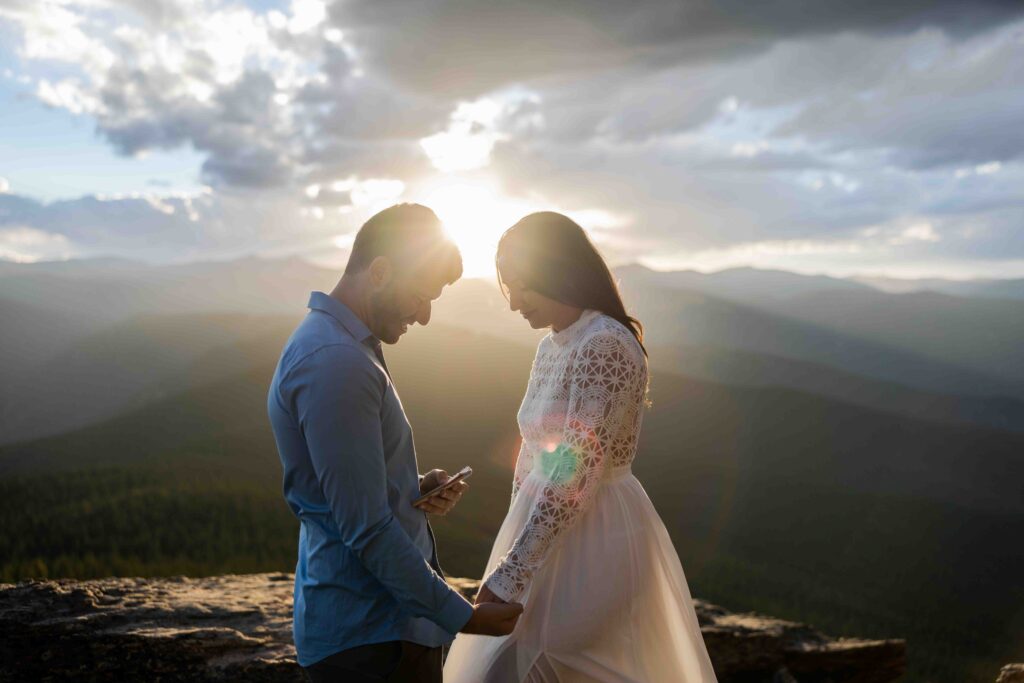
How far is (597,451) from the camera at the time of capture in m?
2.96

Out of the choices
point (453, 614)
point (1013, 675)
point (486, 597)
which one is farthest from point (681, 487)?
point (453, 614)

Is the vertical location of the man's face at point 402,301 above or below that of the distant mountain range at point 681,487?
above

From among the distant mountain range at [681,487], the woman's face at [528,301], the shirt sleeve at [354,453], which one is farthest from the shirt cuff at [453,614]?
the distant mountain range at [681,487]

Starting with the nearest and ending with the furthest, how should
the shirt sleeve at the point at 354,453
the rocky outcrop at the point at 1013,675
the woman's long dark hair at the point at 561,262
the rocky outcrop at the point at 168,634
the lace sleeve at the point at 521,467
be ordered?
1. the shirt sleeve at the point at 354,453
2. the woman's long dark hair at the point at 561,262
3. the lace sleeve at the point at 521,467
4. the rocky outcrop at the point at 168,634
5. the rocky outcrop at the point at 1013,675

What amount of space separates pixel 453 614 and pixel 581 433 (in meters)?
0.95

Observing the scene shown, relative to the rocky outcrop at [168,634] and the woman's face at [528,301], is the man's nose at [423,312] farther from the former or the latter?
the rocky outcrop at [168,634]

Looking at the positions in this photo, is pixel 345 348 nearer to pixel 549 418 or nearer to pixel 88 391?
pixel 549 418

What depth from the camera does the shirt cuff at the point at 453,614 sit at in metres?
2.23

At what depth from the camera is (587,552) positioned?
3.03 m

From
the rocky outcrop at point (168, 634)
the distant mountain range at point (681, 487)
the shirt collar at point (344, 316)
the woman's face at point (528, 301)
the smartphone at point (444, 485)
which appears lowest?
the distant mountain range at point (681, 487)

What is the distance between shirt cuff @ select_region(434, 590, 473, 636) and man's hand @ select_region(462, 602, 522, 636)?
0.18 metres

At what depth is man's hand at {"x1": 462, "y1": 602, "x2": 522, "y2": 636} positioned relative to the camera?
254cm

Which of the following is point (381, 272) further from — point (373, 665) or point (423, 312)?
point (373, 665)

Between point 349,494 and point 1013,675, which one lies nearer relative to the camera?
point 349,494
